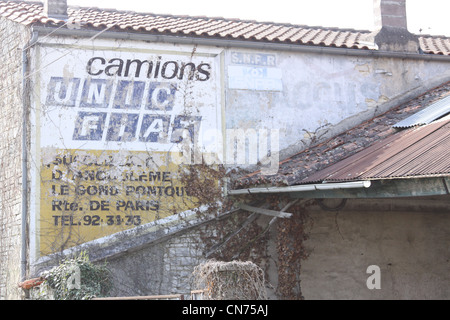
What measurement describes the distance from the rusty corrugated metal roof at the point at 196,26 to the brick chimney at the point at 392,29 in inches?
12.0

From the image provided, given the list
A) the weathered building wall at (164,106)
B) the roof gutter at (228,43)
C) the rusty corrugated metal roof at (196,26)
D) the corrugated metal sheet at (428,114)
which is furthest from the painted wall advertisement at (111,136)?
the corrugated metal sheet at (428,114)

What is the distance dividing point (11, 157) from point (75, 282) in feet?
12.1

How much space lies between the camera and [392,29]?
47.9 feet

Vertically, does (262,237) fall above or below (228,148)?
below

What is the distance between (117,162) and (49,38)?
7.98 ft

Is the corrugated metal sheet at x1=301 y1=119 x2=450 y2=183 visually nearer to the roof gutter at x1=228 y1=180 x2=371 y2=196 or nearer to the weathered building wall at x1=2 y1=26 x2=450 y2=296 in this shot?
the roof gutter at x1=228 y1=180 x2=371 y2=196

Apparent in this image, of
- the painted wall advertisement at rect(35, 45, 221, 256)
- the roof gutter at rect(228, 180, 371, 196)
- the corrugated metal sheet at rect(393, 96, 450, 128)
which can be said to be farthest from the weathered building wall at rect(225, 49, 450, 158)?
the roof gutter at rect(228, 180, 371, 196)

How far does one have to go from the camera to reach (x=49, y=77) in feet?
40.0

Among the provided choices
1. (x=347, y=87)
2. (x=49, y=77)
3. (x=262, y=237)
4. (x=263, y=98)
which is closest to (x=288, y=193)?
(x=262, y=237)

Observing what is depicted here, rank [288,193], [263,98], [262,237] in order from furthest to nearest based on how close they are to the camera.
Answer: [263,98], [262,237], [288,193]

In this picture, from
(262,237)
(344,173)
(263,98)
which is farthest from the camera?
(263,98)

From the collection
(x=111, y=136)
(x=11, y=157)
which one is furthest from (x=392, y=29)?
(x=11, y=157)

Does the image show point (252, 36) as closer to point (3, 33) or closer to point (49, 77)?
point (49, 77)

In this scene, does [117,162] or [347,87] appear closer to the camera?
[117,162]
